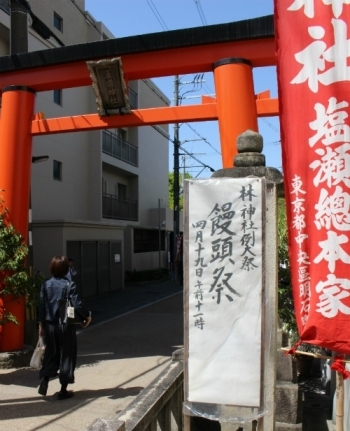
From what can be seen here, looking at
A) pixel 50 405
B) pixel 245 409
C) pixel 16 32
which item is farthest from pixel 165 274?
pixel 245 409

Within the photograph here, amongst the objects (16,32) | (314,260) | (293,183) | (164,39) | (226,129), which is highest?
(16,32)

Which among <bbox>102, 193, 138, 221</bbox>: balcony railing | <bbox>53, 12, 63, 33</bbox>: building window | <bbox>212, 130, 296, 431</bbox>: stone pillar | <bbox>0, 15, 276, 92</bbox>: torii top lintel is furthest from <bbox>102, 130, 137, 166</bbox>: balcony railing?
<bbox>212, 130, 296, 431</bbox>: stone pillar

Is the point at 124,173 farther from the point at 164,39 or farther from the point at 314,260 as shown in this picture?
the point at 314,260

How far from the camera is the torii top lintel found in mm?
7016

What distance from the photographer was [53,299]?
600cm

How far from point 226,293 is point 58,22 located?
17.0 meters

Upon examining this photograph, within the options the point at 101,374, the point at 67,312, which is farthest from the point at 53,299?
the point at 101,374

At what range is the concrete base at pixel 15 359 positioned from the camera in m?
7.51

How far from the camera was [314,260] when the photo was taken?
303cm

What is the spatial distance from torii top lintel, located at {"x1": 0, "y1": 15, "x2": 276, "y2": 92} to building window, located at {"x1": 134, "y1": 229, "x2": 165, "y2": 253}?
17.6 metres

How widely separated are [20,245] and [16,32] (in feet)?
13.5

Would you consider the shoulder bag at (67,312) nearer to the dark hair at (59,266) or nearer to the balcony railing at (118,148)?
the dark hair at (59,266)

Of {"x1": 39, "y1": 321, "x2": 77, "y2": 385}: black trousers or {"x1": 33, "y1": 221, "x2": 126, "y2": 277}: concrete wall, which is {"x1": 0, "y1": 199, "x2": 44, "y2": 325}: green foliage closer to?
{"x1": 39, "y1": 321, "x2": 77, "y2": 385}: black trousers

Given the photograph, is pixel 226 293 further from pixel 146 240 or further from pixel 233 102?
pixel 146 240
